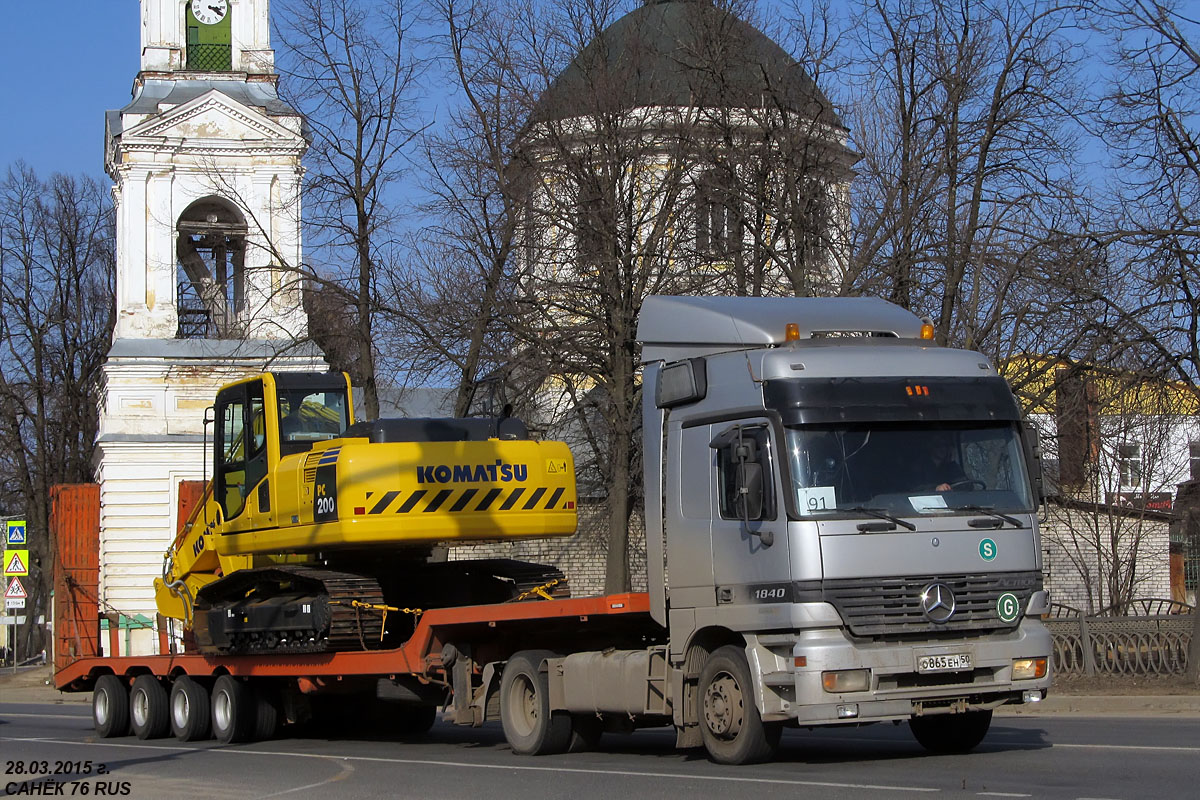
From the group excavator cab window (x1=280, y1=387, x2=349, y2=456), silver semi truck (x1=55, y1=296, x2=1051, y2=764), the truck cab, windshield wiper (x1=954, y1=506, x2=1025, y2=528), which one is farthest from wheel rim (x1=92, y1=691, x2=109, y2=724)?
windshield wiper (x1=954, y1=506, x2=1025, y2=528)

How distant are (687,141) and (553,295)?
3.61m

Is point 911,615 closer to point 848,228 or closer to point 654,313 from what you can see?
point 654,313

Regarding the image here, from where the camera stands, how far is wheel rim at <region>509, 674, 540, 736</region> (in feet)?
47.9

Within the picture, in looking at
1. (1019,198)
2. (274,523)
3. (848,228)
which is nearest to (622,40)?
(848,228)

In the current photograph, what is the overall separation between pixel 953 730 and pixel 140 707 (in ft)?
37.1

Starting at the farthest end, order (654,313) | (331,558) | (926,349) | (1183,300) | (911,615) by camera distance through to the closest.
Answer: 1. (1183,300)
2. (331,558)
3. (654,313)
4. (926,349)
5. (911,615)

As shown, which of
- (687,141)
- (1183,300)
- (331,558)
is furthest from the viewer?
(687,141)

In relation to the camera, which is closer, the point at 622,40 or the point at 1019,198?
the point at 1019,198

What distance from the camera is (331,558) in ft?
56.0

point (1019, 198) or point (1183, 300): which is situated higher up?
point (1019, 198)

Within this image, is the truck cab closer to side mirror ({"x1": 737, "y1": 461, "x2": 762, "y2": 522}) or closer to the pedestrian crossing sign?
side mirror ({"x1": 737, "y1": 461, "x2": 762, "y2": 522})

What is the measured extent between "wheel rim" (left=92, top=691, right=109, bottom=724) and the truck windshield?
12525mm

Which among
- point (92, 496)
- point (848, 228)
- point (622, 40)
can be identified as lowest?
point (92, 496)

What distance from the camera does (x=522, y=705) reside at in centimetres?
1479
